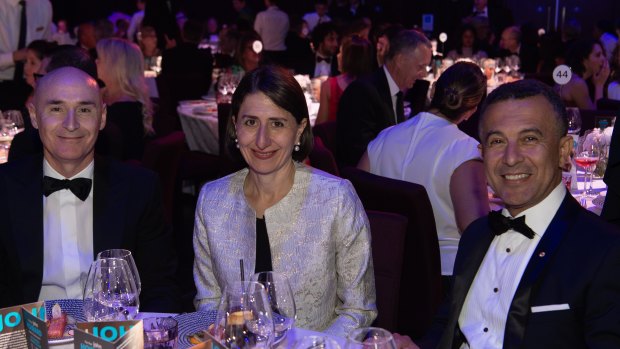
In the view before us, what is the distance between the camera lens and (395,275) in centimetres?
310

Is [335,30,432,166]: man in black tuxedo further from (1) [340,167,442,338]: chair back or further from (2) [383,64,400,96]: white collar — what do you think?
(1) [340,167,442,338]: chair back

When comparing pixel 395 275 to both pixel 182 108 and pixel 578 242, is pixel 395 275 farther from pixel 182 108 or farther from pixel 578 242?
pixel 182 108

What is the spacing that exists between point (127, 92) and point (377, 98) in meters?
1.73

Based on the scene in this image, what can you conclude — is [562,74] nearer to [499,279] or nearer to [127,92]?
[127,92]

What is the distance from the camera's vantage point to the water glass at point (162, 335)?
2.06 meters

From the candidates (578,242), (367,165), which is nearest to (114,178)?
(367,165)

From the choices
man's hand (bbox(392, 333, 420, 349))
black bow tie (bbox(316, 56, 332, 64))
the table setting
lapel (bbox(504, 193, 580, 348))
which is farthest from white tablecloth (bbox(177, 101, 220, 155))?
lapel (bbox(504, 193, 580, 348))

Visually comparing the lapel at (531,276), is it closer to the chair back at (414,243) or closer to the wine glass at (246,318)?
the wine glass at (246,318)

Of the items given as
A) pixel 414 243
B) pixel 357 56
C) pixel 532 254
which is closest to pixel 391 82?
pixel 357 56

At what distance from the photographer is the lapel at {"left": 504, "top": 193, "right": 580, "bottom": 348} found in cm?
221

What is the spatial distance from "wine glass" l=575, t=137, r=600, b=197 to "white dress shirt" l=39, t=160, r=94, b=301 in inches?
95.5

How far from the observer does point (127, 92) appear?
586 centimetres

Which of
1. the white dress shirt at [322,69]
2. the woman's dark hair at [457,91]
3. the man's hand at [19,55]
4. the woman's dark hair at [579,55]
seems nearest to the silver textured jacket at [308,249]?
the woman's dark hair at [457,91]

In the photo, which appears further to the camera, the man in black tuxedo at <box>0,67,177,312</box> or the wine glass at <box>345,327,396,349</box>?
the man in black tuxedo at <box>0,67,177,312</box>
